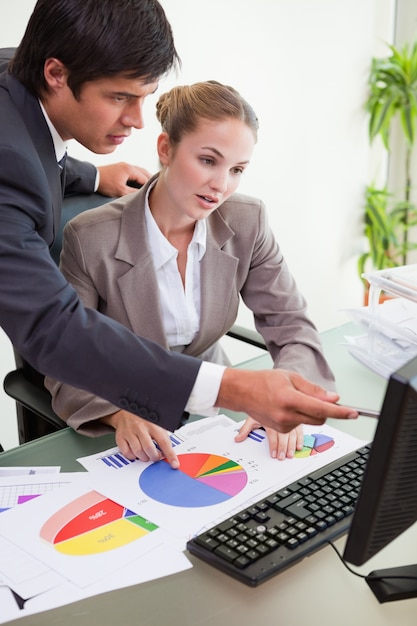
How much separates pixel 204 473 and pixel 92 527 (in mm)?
222

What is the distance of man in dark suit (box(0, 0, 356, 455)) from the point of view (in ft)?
3.61

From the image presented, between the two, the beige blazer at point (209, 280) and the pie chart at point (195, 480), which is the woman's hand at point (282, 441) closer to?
the pie chart at point (195, 480)

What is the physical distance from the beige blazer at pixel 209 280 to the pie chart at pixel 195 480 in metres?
0.26

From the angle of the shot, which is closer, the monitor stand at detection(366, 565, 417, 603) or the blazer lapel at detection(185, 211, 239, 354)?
the monitor stand at detection(366, 565, 417, 603)

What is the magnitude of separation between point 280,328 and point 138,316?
12.9 inches

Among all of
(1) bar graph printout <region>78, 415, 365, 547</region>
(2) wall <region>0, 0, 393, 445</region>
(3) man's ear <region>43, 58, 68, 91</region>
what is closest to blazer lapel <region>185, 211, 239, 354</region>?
(1) bar graph printout <region>78, 415, 365, 547</region>

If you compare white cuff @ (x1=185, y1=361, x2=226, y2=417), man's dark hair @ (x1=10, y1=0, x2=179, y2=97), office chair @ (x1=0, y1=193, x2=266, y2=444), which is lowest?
office chair @ (x1=0, y1=193, x2=266, y2=444)

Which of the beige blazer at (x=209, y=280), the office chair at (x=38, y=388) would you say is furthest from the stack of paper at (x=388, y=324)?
the office chair at (x=38, y=388)

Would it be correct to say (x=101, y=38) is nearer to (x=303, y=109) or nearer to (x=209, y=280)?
(x=209, y=280)

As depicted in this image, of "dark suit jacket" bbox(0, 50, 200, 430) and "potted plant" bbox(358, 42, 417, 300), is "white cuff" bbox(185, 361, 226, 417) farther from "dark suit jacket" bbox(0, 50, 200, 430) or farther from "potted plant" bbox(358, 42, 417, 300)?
"potted plant" bbox(358, 42, 417, 300)

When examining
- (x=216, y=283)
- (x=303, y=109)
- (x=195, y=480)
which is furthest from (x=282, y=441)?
(x=303, y=109)

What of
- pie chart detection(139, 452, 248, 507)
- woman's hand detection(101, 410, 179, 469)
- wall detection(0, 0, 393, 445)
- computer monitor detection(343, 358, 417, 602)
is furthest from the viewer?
wall detection(0, 0, 393, 445)

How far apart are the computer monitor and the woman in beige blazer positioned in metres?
0.67

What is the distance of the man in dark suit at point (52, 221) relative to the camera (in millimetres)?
1100
